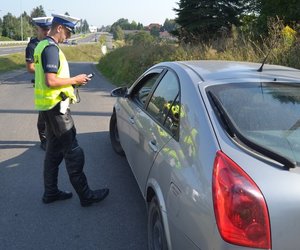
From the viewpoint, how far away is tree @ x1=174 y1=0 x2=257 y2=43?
2275 centimetres

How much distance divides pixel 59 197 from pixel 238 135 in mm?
2629

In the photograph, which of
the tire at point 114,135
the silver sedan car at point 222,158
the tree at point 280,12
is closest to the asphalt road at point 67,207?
the tire at point 114,135

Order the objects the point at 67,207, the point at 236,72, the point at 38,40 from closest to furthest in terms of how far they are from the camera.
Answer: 1. the point at 236,72
2. the point at 67,207
3. the point at 38,40

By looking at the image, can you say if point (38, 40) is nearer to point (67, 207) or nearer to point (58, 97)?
point (58, 97)

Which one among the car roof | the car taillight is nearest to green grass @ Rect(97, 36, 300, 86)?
the car roof

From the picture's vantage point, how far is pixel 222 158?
2.18 m

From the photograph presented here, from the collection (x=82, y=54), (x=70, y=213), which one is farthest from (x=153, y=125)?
(x=82, y=54)

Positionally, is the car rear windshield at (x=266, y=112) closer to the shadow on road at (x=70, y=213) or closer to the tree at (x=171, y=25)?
the shadow on road at (x=70, y=213)

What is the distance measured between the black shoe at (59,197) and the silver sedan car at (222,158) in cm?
Answer: 119

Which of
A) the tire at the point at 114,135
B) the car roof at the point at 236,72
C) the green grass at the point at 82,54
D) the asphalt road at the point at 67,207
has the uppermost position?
the car roof at the point at 236,72

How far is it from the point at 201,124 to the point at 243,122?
0.97 ft

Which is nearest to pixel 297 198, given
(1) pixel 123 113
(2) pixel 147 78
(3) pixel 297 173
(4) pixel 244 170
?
(3) pixel 297 173

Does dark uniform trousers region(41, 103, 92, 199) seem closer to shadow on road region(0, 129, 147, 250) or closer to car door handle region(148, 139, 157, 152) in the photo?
shadow on road region(0, 129, 147, 250)

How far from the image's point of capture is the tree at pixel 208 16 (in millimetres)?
22750
